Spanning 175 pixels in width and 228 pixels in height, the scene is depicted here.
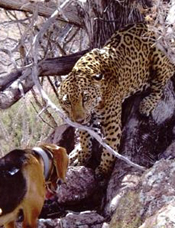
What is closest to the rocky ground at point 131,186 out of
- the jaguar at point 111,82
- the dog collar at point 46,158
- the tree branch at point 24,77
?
the jaguar at point 111,82

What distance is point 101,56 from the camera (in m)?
7.35

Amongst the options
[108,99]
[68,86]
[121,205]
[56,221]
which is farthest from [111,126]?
[121,205]

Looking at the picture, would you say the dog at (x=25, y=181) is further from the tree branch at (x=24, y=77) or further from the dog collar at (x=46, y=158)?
the tree branch at (x=24, y=77)

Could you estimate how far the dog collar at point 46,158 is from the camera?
242 inches

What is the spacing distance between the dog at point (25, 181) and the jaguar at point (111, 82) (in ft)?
2.39

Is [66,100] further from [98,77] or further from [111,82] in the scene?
[111,82]

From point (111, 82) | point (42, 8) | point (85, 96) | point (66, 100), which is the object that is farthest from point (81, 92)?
point (42, 8)

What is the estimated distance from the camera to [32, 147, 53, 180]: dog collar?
616 centimetres

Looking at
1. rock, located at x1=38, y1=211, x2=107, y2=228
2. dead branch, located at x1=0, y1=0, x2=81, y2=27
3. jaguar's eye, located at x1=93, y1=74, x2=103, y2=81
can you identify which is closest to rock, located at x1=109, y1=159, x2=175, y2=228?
rock, located at x1=38, y1=211, x2=107, y2=228

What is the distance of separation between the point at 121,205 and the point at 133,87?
9.78ft

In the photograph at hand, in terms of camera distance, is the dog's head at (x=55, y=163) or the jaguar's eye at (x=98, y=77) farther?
the jaguar's eye at (x=98, y=77)

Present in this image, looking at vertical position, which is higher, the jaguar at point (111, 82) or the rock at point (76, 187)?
the jaguar at point (111, 82)

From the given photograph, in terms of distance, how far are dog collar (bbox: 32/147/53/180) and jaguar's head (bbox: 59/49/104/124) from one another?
67 centimetres

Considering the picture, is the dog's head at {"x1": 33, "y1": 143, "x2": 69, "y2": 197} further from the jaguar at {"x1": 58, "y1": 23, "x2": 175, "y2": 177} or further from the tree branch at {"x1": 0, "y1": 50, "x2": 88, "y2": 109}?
the tree branch at {"x1": 0, "y1": 50, "x2": 88, "y2": 109}
